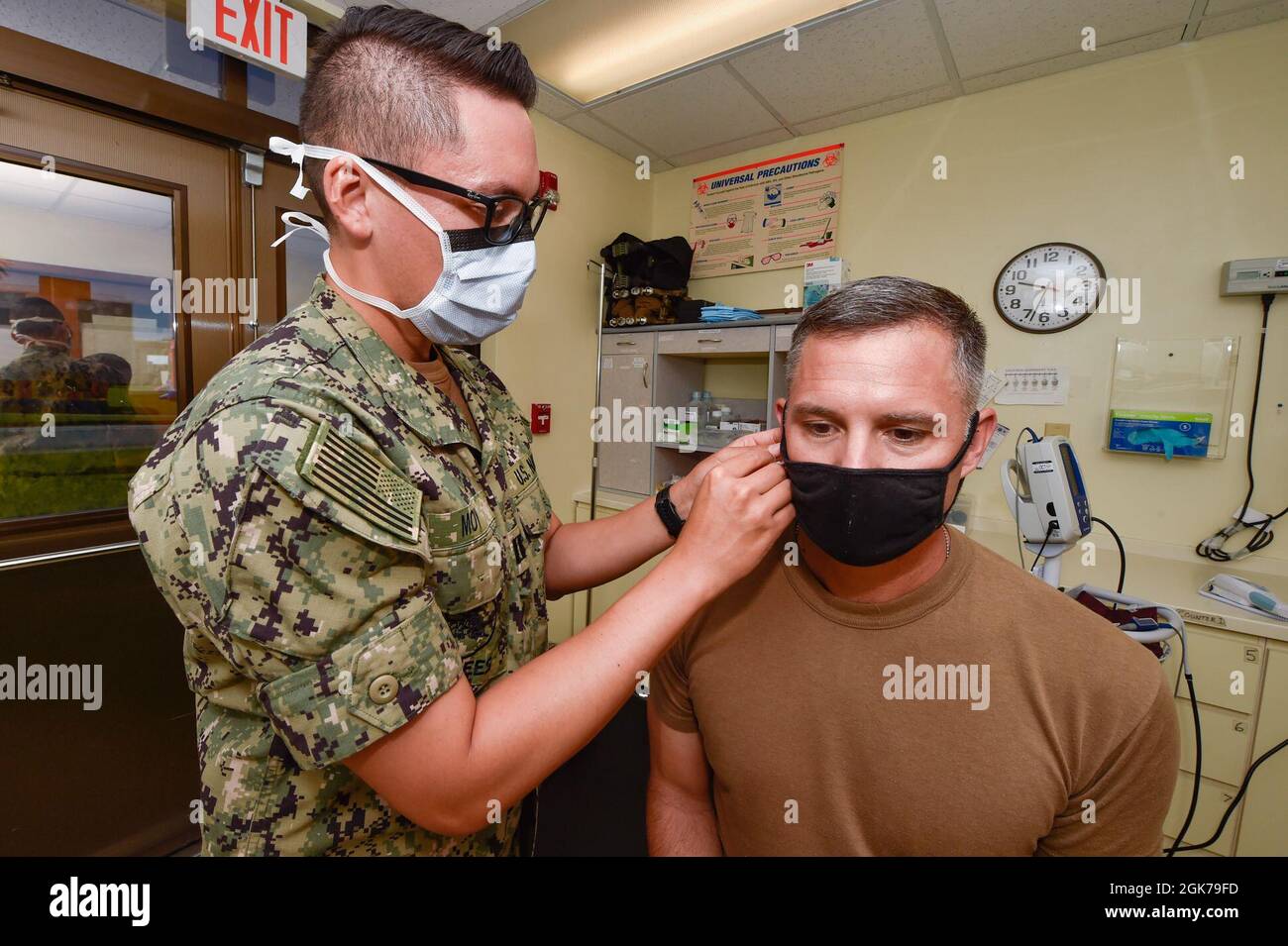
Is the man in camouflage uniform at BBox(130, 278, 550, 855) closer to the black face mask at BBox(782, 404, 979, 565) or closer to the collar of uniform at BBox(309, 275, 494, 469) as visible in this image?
the collar of uniform at BBox(309, 275, 494, 469)

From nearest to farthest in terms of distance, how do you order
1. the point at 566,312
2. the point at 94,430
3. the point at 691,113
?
1. the point at 94,430
2. the point at 691,113
3. the point at 566,312

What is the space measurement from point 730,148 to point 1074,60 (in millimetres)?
1645

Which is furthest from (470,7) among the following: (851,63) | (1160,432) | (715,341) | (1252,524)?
(1252,524)

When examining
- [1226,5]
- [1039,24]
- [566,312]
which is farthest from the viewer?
[566,312]

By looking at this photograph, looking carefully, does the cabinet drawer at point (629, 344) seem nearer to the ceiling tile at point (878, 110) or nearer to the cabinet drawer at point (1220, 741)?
the ceiling tile at point (878, 110)

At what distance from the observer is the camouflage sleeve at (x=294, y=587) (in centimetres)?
62

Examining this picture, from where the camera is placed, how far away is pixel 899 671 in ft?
3.14

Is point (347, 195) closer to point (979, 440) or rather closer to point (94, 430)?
point (979, 440)

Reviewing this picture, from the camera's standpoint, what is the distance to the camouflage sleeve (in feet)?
2.05

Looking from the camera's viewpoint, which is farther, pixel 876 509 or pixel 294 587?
pixel 876 509

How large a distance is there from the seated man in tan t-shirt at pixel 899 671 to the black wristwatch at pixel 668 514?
0.19m

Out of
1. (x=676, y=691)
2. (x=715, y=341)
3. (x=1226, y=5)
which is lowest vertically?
(x=676, y=691)

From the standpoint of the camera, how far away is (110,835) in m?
2.07

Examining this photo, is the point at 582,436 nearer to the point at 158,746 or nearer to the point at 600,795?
the point at 600,795
